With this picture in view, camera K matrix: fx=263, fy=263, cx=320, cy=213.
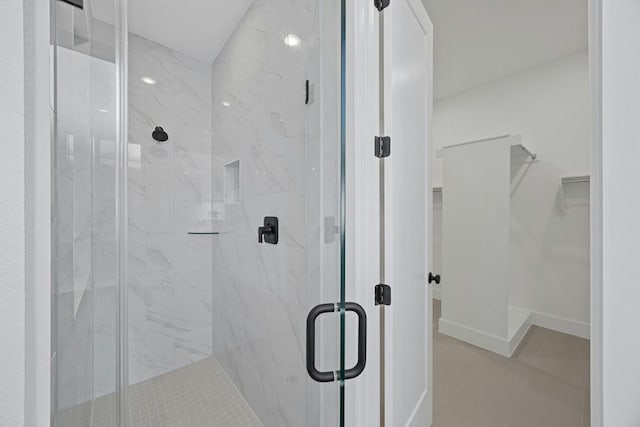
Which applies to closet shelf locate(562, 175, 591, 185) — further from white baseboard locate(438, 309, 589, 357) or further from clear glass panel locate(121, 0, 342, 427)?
clear glass panel locate(121, 0, 342, 427)

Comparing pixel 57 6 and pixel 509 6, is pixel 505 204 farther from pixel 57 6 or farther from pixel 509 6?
pixel 57 6

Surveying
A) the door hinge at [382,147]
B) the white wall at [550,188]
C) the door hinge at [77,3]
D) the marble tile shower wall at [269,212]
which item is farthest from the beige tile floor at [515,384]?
the door hinge at [77,3]

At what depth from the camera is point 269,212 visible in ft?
4.73

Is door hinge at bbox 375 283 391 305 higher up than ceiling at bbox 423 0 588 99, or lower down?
lower down

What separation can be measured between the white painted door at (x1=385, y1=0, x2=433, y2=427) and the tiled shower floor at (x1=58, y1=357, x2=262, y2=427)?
0.95 m

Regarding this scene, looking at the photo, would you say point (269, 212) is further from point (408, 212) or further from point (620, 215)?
point (620, 215)

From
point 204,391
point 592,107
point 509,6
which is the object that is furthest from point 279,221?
point 509,6

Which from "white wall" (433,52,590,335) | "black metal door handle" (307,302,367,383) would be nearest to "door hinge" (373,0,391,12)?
"black metal door handle" (307,302,367,383)

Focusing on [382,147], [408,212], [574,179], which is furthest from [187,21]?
[574,179]

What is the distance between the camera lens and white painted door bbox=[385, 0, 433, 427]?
105 centimetres

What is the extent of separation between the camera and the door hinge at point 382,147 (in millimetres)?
1024

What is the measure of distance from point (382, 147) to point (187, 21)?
171 cm

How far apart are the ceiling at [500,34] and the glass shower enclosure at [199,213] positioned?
147 cm

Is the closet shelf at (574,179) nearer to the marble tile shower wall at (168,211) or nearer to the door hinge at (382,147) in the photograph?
the door hinge at (382,147)
